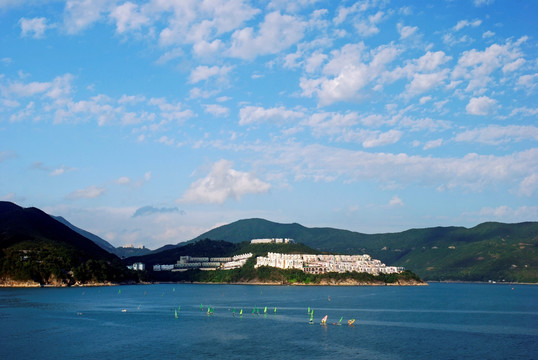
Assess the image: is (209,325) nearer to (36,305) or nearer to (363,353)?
(363,353)

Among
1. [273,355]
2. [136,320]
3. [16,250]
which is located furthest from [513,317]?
[16,250]

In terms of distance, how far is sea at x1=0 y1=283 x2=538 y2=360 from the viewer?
191 feet

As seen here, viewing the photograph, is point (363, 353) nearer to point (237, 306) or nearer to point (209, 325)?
point (209, 325)

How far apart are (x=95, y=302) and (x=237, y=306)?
34.2 metres

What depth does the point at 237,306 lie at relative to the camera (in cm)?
11181

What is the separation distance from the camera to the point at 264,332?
72.6 meters

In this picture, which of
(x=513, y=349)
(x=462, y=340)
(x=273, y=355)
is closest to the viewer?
(x=273, y=355)

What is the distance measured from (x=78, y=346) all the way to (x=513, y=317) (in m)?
72.9

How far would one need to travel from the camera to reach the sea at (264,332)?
5822 centimetres

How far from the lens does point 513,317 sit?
94188 millimetres

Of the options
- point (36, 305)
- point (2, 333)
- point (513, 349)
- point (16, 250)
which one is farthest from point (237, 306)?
point (16, 250)

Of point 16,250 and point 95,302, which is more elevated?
point 16,250

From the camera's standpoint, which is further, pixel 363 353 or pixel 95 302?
pixel 95 302

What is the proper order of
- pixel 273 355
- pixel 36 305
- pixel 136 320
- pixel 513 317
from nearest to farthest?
1. pixel 273 355
2. pixel 136 320
3. pixel 513 317
4. pixel 36 305
